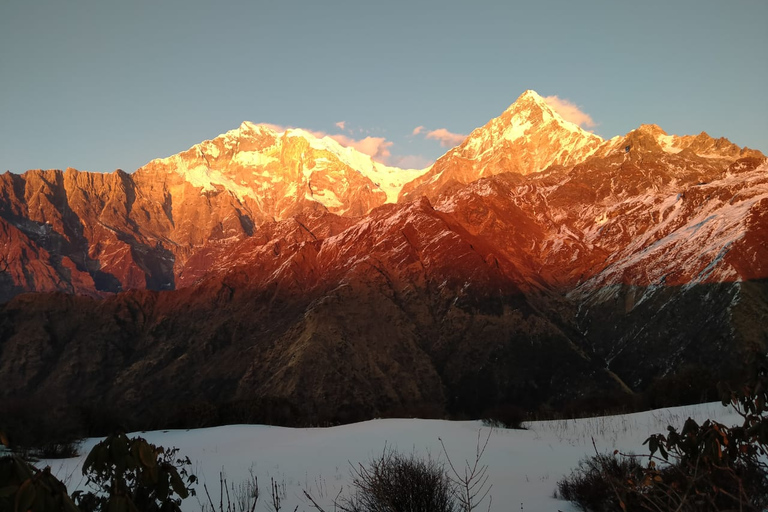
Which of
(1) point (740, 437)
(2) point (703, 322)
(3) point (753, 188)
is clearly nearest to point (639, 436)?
(1) point (740, 437)

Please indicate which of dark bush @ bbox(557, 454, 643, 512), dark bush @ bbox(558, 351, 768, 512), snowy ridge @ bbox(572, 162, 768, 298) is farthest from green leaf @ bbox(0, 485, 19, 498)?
snowy ridge @ bbox(572, 162, 768, 298)

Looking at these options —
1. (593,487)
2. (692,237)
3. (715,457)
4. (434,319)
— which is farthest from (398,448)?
(692,237)

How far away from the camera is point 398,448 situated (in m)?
16.1

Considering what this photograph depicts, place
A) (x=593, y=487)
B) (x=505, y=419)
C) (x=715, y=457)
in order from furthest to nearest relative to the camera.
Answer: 1. (x=505, y=419)
2. (x=593, y=487)
3. (x=715, y=457)

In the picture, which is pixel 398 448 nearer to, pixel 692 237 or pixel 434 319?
pixel 434 319

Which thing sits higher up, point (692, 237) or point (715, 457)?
point (692, 237)

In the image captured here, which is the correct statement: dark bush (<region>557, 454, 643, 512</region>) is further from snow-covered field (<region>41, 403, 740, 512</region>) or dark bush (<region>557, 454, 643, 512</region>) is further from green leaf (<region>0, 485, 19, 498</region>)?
green leaf (<region>0, 485, 19, 498</region>)

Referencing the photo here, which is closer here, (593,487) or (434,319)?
(593,487)

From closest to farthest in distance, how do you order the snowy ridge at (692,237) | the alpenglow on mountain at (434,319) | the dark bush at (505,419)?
the dark bush at (505,419) < the alpenglow on mountain at (434,319) < the snowy ridge at (692,237)

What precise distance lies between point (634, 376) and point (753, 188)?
6933cm

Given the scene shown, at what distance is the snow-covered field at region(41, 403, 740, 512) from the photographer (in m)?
11.7

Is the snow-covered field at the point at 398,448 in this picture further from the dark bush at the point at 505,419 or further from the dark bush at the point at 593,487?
the dark bush at the point at 505,419

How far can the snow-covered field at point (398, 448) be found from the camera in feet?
38.5

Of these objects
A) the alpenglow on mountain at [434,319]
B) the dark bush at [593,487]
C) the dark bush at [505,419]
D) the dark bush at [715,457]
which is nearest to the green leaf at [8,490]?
the dark bush at [715,457]
